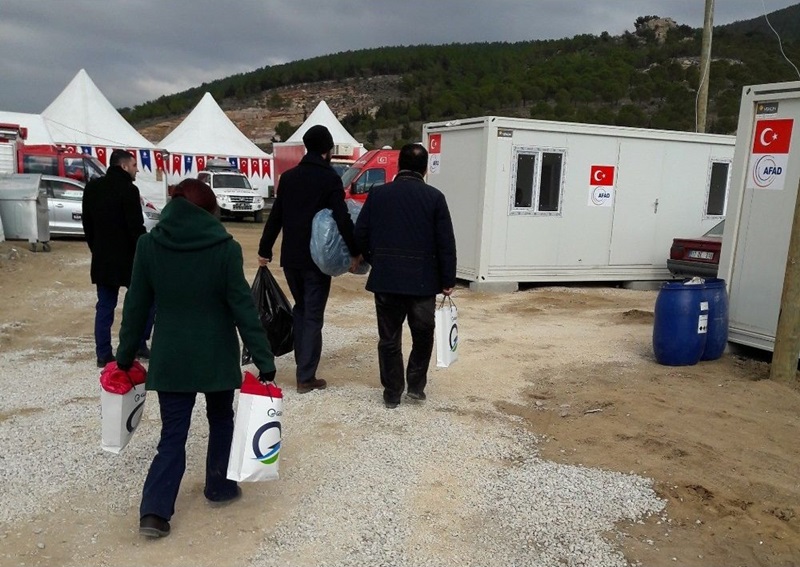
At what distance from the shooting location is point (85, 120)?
24.4 meters

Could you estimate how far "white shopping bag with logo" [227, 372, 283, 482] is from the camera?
3268 mm

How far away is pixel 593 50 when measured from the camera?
7938 cm

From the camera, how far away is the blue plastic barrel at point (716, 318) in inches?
258

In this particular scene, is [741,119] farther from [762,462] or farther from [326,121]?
[326,121]

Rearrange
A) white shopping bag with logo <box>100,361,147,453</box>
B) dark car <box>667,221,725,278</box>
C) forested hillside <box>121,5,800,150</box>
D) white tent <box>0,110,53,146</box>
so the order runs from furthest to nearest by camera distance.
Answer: forested hillside <box>121,5,800,150</box>
white tent <box>0,110,53,146</box>
dark car <box>667,221,725,278</box>
white shopping bag with logo <box>100,361,147,453</box>

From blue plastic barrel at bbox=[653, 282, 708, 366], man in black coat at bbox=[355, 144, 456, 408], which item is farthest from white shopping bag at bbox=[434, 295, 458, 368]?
blue plastic barrel at bbox=[653, 282, 708, 366]

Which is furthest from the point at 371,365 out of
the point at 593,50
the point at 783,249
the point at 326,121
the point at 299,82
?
the point at 299,82

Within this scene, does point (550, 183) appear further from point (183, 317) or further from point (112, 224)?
point (183, 317)

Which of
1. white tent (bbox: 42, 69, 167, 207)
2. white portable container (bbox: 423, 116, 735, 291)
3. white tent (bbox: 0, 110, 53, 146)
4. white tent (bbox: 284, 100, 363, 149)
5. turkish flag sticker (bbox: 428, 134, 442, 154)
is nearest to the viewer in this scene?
white portable container (bbox: 423, 116, 735, 291)

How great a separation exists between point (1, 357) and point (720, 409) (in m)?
6.44

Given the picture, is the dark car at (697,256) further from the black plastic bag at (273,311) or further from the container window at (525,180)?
the black plastic bag at (273,311)

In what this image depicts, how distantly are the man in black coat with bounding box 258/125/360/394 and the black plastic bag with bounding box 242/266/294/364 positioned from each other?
9 cm

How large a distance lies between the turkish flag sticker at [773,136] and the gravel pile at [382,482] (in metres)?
3.84

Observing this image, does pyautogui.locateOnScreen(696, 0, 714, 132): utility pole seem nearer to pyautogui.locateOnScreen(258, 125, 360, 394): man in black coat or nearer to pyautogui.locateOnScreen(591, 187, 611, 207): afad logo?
pyautogui.locateOnScreen(591, 187, 611, 207): afad logo
